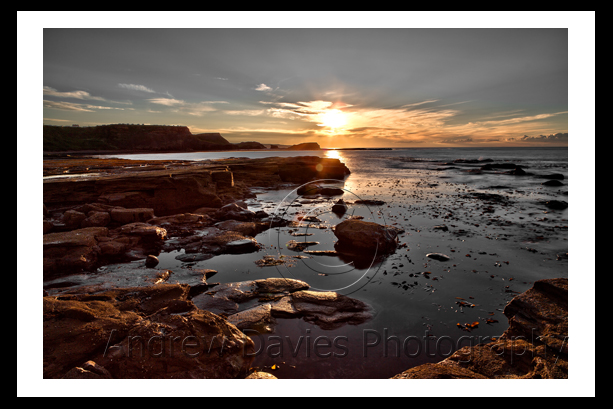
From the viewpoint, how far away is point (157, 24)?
170 inches

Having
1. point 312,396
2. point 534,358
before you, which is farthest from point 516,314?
point 312,396

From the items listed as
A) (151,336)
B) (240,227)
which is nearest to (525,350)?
(151,336)

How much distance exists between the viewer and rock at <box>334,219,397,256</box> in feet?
33.0

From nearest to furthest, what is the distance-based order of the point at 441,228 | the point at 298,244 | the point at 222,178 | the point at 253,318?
1. the point at 253,318
2. the point at 298,244
3. the point at 441,228
4. the point at 222,178

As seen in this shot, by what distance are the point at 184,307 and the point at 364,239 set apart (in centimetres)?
721

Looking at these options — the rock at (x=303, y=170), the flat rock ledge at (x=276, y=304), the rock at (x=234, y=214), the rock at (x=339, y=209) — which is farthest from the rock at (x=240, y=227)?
the rock at (x=303, y=170)

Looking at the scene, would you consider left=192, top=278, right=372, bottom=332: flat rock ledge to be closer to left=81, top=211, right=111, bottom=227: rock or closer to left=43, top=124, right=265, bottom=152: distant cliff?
left=81, top=211, right=111, bottom=227: rock

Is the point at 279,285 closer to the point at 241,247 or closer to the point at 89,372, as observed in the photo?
the point at 241,247

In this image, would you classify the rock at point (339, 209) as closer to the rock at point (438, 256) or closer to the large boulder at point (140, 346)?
the rock at point (438, 256)

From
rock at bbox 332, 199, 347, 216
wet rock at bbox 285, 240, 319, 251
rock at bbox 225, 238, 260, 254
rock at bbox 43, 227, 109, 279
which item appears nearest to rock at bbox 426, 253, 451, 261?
wet rock at bbox 285, 240, 319, 251

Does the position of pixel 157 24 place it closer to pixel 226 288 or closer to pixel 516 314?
pixel 226 288

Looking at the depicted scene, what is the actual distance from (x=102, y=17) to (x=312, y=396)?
724 centimetres

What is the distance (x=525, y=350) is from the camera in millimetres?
4098

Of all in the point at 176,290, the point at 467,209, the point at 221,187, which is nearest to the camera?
the point at 176,290
